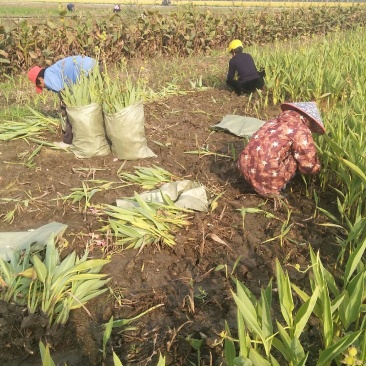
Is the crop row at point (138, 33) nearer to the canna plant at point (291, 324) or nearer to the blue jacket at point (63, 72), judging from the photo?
the blue jacket at point (63, 72)

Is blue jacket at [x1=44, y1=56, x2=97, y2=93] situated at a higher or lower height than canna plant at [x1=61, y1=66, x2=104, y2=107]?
higher

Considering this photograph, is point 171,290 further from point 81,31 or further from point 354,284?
point 81,31

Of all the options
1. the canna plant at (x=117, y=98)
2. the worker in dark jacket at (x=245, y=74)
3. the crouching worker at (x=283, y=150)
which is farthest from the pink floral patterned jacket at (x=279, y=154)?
the worker in dark jacket at (x=245, y=74)

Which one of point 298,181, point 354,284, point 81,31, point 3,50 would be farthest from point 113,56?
point 354,284

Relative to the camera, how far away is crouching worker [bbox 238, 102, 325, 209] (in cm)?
310

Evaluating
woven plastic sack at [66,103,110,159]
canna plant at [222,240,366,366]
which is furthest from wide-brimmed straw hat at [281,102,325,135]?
woven plastic sack at [66,103,110,159]

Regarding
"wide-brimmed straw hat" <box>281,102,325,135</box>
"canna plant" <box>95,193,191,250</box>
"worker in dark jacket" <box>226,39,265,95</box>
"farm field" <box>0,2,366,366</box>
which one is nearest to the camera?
"farm field" <box>0,2,366,366</box>

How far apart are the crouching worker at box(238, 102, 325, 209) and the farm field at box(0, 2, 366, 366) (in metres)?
0.16

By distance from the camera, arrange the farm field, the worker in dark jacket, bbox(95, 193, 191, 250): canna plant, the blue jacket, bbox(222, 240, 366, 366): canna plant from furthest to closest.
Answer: the worker in dark jacket < the blue jacket < bbox(95, 193, 191, 250): canna plant < the farm field < bbox(222, 240, 366, 366): canna plant

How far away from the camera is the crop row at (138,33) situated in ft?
27.9

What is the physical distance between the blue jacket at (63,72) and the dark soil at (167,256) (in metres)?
0.68

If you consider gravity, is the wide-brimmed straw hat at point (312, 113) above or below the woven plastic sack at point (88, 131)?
above

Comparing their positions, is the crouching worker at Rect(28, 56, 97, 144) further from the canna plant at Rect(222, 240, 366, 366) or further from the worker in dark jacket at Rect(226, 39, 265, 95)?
the canna plant at Rect(222, 240, 366, 366)

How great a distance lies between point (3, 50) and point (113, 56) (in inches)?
102
